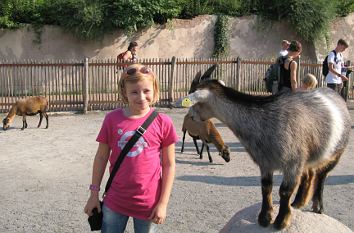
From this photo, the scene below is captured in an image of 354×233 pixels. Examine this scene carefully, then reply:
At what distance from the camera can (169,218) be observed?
554 centimetres

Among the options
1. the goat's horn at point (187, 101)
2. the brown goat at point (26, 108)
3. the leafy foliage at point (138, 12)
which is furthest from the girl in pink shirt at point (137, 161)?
the leafy foliage at point (138, 12)

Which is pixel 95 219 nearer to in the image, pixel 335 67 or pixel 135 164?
pixel 135 164

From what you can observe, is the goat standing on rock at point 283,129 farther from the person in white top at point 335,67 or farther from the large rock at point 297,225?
the person in white top at point 335,67

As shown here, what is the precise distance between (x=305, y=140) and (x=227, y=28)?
15.5 m

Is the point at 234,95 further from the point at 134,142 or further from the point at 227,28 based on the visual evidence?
the point at 227,28

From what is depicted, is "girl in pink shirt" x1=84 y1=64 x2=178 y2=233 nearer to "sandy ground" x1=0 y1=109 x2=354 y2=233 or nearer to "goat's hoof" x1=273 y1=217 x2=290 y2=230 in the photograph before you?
"goat's hoof" x1=273 y1=217 x2=290 y2=230

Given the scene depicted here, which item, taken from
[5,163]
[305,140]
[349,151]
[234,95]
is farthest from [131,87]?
[349,151]

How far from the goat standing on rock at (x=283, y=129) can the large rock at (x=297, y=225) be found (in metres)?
0.07

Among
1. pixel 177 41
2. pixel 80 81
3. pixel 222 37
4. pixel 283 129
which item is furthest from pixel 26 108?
pixel 222 37

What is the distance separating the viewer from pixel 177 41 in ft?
59.7

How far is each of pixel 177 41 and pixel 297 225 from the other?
15.1 metres

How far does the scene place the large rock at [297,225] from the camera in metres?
3.59

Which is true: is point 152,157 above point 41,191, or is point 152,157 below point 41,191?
above

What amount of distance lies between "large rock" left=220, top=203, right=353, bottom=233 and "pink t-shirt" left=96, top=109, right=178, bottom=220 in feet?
3.24
